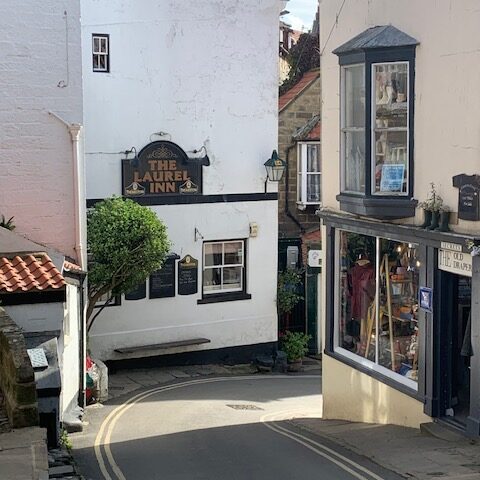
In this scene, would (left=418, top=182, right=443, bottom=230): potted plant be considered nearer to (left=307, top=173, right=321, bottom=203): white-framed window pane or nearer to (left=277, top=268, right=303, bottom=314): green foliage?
(left=277, top=268, right=303, bottom=314): green foliage

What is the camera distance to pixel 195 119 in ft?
73.1

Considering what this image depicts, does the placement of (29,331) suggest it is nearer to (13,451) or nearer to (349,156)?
(13,451)

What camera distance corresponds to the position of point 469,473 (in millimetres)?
10188

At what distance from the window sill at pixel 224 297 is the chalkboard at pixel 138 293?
1501mm

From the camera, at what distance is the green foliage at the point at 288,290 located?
23891mm

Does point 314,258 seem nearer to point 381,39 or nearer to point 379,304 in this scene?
point 379,304

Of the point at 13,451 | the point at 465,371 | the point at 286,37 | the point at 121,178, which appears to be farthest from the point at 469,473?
the point at 286,37

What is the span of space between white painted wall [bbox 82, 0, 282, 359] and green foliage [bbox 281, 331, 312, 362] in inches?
17.1

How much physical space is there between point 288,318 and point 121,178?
6620 millimetres

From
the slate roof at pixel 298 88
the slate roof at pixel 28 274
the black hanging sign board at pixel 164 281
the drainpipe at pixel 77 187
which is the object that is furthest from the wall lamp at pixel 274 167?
the slate roof at pixel 28 274

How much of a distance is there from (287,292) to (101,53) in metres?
7.88

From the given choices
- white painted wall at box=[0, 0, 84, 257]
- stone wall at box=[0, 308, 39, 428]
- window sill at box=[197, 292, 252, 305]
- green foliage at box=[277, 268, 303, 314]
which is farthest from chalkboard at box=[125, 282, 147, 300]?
stone wall at box=[0, 308, 39, 428]

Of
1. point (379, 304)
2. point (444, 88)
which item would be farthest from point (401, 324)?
point (444, 88)

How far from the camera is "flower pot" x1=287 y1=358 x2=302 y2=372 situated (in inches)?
922
